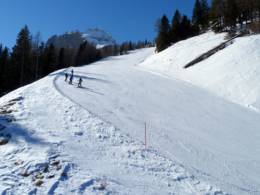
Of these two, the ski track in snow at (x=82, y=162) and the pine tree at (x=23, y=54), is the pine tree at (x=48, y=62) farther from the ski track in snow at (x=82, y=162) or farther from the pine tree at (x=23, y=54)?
the ski track in snow at (x=82, y=162)

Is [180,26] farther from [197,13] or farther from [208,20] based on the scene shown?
[197,13]

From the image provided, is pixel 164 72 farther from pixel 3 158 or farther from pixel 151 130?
pixel 3 158

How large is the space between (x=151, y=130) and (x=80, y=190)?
22.0 ft

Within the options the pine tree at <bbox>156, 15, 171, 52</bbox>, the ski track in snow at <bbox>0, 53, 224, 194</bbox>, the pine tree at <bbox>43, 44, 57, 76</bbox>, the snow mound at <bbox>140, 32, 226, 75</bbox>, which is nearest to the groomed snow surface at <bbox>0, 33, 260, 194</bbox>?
the ski track in snow at <bbox>0, 53, 224, 194</bbox>

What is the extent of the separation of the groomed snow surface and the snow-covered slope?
2237 mm

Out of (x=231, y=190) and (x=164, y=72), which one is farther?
(x=164, y=72)

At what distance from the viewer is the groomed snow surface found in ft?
28.6

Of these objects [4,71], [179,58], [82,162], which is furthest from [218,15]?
[82,162]

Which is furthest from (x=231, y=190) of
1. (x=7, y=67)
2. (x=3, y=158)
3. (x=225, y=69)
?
(x=7, y=67)

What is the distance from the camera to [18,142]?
11.1 meters

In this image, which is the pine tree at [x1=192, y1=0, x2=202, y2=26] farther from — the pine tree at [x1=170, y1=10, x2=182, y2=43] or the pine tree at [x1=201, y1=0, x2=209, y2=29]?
Result: the pine tree at [x1=170, y1=10, x2=182, y2=43]

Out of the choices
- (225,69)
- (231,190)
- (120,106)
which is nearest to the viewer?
(231,190)

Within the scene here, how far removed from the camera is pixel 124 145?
11.5 m

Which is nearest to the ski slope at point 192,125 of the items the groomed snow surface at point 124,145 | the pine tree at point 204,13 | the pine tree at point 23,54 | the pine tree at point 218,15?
the groomed snow surface at point 124,145
